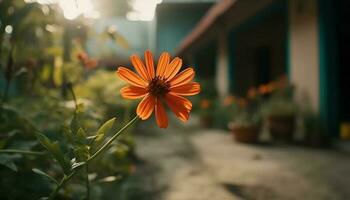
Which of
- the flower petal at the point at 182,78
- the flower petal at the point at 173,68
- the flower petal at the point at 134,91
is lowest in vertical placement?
the flower petal at the point at 134,91

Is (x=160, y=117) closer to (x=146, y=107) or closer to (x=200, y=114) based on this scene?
(x=146, y=107)

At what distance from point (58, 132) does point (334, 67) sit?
A: 4.20 metres

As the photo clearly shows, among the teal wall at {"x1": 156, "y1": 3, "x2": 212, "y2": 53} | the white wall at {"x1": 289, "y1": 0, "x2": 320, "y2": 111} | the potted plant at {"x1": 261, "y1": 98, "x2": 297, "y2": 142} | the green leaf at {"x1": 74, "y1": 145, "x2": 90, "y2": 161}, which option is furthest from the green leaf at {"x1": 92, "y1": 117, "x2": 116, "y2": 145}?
the teal wall at {"x1": 156, "y1": 3, "x2": 212, "y2": 53}

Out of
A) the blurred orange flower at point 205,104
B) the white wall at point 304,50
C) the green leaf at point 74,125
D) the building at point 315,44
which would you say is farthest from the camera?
the blurred orange flower at point 205,104

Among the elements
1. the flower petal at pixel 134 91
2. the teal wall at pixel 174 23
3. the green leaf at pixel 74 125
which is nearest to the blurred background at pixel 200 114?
the green leaf at pixel 74 125

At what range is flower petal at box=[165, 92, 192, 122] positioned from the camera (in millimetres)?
906

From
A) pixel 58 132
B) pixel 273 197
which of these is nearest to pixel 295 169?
pixel 273 197

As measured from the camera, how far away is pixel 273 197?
8.36ft

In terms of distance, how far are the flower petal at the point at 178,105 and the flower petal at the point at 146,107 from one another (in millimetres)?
43

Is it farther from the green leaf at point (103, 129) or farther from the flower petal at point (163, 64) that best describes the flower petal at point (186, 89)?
the green leaf at point (103, 129)

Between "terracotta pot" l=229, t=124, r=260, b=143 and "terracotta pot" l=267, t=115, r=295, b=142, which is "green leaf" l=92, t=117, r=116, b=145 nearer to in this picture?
"terracotta pot" l=229, t=124, r=260, b=143

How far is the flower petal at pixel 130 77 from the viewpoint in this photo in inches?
35.5

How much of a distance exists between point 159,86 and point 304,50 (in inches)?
202

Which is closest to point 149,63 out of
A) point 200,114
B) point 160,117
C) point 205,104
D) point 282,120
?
point 160,117
